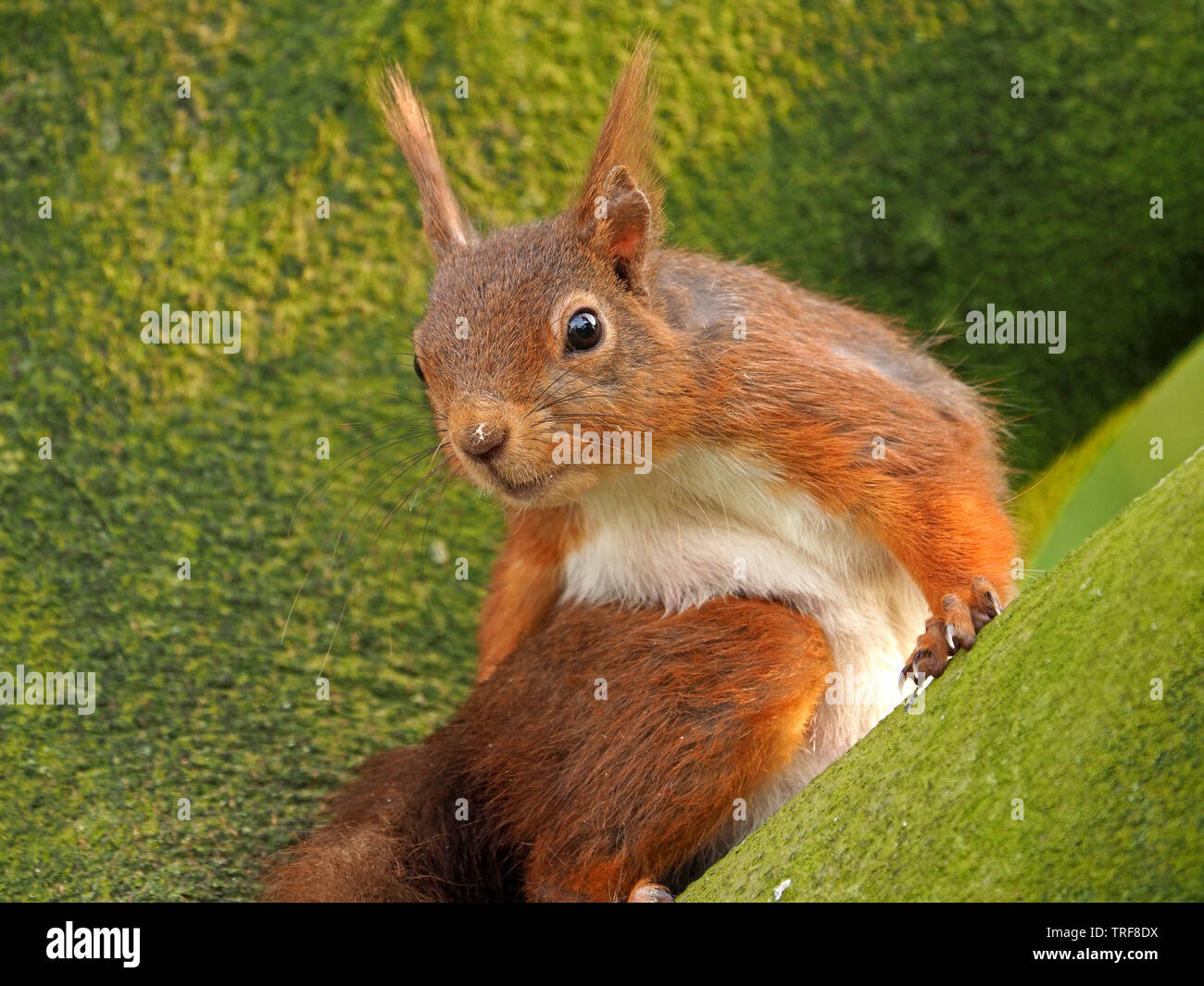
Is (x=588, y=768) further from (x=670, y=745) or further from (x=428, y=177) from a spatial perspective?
(x=428, y=177)

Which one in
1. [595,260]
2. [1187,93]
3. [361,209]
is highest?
[1187,93]

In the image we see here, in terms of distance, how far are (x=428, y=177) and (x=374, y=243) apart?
1.05m

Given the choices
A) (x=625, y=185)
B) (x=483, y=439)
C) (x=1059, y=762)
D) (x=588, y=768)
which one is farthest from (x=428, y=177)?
(x=1059, y=762)

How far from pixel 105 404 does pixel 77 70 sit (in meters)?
0.80

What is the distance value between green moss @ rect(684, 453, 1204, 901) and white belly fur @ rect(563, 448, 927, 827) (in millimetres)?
453

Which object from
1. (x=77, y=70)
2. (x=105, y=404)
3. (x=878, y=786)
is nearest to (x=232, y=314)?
(x=105, y=404)

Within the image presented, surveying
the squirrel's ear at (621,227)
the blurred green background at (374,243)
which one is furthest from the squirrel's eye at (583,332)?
the blurred green background at (374,243)

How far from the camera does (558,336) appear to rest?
79.9 inches

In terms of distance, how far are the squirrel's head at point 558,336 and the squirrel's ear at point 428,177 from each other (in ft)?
0.42

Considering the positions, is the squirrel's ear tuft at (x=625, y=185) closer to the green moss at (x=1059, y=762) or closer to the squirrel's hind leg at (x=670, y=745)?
the squirrel's hind leg at (x=670, y=745)

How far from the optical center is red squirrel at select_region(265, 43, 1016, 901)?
2.00 meters

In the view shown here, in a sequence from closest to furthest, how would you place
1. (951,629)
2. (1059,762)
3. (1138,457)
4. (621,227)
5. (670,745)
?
(1059,762) → (951,629) → (670,745) → (621,227) → (1138,457)

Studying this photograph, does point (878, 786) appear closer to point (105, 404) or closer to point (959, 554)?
point (959, 554)

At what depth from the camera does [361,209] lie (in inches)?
134
